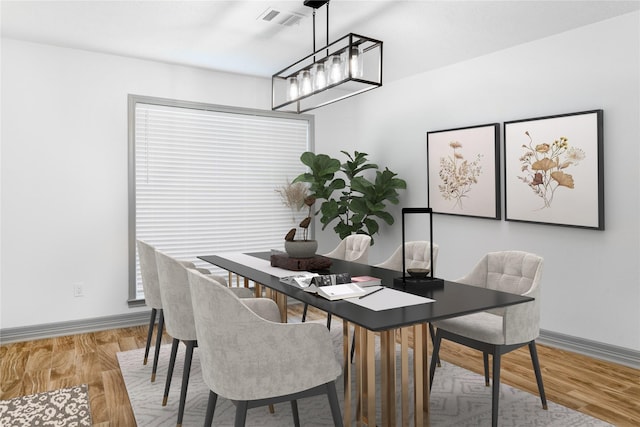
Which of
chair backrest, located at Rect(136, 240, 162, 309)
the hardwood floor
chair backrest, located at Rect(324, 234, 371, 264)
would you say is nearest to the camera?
the hardwood floor

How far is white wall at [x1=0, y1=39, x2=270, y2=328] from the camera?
12.5 ft

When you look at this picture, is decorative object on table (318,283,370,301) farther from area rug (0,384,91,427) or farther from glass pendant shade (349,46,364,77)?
area rug (0,384,91,427)

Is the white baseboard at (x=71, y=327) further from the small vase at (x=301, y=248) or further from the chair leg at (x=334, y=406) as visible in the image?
the chair leg at (x=334, y=406)

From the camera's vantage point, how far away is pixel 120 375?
10.1ft

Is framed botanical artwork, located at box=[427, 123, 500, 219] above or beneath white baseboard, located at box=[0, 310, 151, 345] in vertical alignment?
above

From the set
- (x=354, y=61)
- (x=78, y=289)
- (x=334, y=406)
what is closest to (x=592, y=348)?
(x=334, y=406)

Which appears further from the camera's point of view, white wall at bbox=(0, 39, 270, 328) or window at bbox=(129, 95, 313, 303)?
window at bbox=(129, 95, 313, 303)

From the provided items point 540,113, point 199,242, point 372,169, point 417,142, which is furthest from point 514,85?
point 199,242

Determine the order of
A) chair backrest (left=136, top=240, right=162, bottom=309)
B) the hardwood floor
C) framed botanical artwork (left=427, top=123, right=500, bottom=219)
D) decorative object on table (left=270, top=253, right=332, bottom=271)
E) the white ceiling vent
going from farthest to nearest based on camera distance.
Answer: framed botanical artwork (left=427, top=123, right=500, bottom=219) → the white ceiling vent → chair backrest (left=136, top=240, right=162, bottom=309) → decorative object on table (left=270, top=253, right=332, bottom=271) → the hardwood floor

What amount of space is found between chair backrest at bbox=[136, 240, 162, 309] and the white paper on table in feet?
4.94

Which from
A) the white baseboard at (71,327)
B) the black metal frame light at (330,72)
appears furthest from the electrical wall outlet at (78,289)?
the black metal frame light at (330,72)

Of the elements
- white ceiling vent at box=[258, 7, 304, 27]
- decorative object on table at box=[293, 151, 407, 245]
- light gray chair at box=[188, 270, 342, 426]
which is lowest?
light gray chair at box=[188, 270, 342, 426]

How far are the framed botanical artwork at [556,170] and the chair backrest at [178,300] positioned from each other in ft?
9.58

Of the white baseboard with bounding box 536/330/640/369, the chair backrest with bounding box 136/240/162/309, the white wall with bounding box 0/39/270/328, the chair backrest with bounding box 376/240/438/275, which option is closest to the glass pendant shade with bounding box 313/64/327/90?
the chair backrest with bounding box 376/240/438/275
